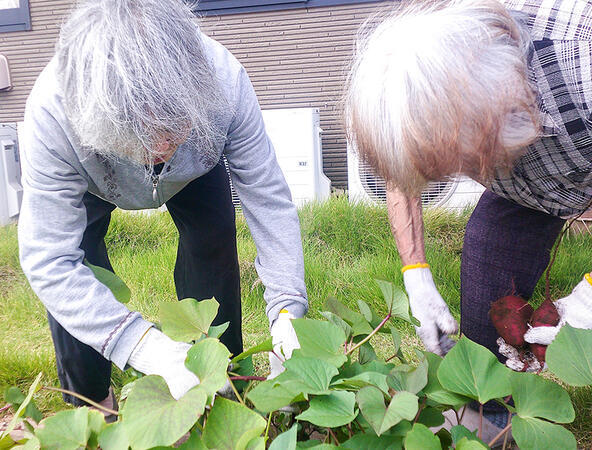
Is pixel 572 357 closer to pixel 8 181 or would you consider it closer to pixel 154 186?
pixel 154 186

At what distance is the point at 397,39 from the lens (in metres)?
0.96

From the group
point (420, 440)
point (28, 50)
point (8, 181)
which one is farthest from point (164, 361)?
point (28, 50)

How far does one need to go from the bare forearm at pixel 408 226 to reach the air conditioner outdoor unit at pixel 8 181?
3813mm

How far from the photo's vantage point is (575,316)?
1214mm

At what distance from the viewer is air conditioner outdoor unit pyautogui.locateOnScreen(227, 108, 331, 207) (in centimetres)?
402

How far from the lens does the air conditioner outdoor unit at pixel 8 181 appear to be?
4.54 meters

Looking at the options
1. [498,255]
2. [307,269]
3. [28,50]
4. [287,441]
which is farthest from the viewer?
[28,50]

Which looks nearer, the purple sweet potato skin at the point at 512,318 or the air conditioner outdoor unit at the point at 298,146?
the purple sweet potato skin at the point at 512,318

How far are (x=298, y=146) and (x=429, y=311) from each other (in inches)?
104

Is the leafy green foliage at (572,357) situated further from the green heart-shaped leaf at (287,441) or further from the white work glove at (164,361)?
the white work glove at (164,361)

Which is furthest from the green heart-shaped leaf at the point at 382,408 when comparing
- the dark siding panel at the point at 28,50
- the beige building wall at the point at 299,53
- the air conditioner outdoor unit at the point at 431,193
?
the dark siding panel at the point at 28,50

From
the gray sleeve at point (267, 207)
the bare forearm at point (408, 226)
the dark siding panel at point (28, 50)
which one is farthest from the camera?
the dark siding panel at point (28, 50)

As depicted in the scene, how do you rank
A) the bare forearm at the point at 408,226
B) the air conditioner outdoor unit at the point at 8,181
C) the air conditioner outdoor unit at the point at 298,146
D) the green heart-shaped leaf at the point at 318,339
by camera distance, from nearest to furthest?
the green heart-shaped leaf at the point at 318,339 < the bare forearm at the point at 408,226 < the air conditioner outdoor unit at the point at 298,146 < the air conditioner outdoor unit at the point at 8,181

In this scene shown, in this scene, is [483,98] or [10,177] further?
[10,177]
